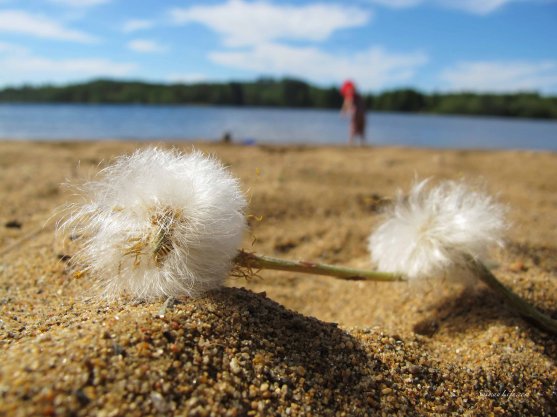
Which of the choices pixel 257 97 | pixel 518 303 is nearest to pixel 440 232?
pixel 518 303

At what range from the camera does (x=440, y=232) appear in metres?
2.10

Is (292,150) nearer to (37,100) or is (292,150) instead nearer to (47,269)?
(47,269)

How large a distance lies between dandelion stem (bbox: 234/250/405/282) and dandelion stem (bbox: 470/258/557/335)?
0.38m

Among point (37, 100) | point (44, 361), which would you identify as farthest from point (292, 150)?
point (37, 100)

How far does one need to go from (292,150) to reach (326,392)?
9.41 metres

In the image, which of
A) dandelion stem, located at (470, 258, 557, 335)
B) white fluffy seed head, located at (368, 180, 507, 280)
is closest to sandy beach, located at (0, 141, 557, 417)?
dandelion stem, located at (470, 258, 557, 335)

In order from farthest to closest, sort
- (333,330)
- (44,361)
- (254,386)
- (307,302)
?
(307,302), (333,330), (254,386), (44,361)

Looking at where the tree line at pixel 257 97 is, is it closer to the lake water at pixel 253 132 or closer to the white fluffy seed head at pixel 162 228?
the lake water at pixel 253 132

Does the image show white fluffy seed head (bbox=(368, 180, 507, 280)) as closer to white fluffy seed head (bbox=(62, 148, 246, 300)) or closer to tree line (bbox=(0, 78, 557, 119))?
white fluffy seed head (bbox=(62, 148, 246, 300))

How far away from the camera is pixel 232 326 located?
4.50 ft

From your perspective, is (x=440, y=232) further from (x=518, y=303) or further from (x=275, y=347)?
(x=275, y=347)

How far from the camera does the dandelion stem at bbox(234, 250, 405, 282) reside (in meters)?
1.66

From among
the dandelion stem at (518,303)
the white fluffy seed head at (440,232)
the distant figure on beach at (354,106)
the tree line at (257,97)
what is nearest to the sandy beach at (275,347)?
the dandelion stem at (518,303)

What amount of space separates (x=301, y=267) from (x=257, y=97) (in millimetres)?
77500
